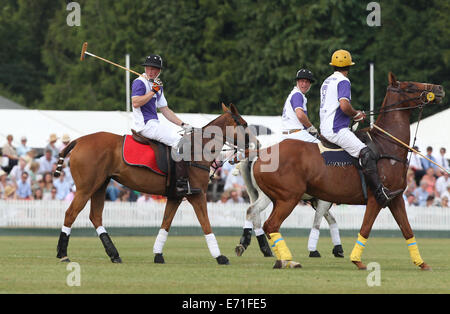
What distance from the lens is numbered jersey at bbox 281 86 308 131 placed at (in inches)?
613

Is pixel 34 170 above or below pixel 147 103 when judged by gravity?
below

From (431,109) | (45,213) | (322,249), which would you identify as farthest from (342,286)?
(431,109)

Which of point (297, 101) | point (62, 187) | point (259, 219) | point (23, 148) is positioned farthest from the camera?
point (23, 148)

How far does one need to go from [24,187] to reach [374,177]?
12.8m

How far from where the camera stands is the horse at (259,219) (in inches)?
628

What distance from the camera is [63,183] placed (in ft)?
81.1

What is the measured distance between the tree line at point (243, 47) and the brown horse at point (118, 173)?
25247 millimetres

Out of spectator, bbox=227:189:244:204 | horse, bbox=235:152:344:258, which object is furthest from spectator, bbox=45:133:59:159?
horse, bbox=235:152:344:258

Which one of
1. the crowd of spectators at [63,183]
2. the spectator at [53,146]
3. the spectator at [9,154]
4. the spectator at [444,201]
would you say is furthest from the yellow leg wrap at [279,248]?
the spectator at [9,154]

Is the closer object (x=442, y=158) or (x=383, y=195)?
(x=383, y=195)

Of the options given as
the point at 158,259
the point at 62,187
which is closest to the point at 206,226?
the point at 158,259

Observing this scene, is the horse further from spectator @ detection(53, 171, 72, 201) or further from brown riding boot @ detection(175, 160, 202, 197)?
spectator @ detection(53, 171, 72, 201)

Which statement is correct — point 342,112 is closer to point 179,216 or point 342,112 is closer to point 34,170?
point 179,216
